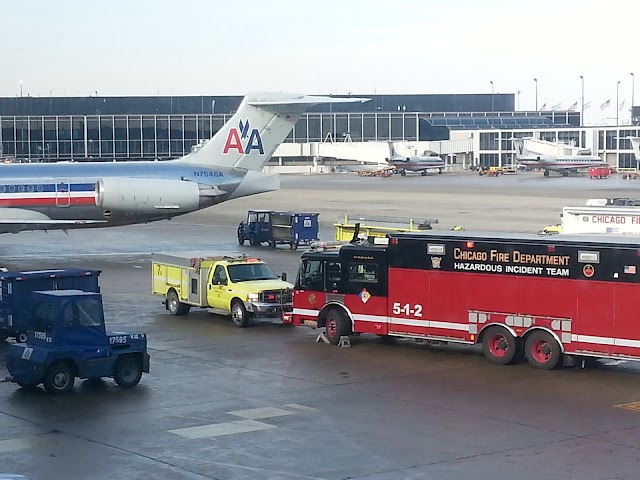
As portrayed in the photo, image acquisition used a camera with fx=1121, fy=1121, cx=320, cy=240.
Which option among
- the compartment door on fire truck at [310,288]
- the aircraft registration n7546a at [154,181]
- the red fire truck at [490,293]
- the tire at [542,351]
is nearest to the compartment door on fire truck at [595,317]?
the red fire truck at [490,293]

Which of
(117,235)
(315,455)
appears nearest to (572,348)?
(315,455)

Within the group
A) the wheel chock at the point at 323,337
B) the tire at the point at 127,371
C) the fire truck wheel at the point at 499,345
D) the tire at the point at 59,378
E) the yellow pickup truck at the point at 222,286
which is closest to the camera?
the tire at the point at 59,378

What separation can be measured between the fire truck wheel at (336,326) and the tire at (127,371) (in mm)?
6427

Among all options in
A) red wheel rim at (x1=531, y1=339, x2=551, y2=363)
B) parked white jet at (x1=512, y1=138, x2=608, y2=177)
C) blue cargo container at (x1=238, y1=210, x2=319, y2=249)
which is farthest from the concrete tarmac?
parked white jet at (x1=512, y1=138, x2=608, y2=177)

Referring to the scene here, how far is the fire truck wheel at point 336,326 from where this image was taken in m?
28.2

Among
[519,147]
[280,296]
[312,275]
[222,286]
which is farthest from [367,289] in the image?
[519,147]

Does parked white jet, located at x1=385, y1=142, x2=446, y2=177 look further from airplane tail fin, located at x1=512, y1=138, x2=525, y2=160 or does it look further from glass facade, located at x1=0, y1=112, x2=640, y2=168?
glass facade, located at x1=0, y1=112, x2=640, y2=168

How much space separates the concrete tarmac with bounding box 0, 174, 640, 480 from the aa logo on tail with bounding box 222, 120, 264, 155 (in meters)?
18.5

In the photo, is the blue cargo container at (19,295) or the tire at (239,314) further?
the tire at (239,314)

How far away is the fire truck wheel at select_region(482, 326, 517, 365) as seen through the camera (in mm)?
25266

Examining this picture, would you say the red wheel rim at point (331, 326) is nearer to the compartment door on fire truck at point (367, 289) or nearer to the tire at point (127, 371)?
the compartment door on fire truck at point (367, 289)

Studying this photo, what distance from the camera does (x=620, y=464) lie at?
56.0 ft

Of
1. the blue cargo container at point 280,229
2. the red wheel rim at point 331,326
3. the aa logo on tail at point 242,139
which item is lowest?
the red wheel rim at point 331,326

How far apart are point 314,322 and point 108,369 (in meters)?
7.31
